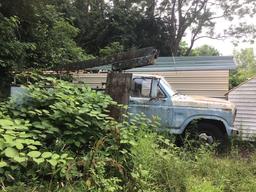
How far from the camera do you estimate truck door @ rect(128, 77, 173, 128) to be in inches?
354

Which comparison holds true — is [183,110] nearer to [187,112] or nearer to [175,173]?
[187,112]

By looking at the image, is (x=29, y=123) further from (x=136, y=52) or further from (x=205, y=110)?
(x=205, y=110)

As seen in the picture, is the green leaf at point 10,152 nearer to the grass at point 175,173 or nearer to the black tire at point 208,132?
the grass at point 175,173

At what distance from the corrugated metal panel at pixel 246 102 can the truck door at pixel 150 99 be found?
125 inches

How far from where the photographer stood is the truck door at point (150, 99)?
9.00m

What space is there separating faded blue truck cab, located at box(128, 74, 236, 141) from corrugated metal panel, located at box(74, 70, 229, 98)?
257 centimetres

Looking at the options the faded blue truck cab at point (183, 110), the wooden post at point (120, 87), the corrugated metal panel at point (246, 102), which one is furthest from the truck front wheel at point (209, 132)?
the wooden post at point (120, 87)

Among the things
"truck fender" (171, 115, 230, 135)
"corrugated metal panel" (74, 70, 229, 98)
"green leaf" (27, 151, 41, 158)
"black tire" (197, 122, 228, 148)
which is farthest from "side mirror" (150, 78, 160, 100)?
"green leaf" (27, 151, 41, 158)

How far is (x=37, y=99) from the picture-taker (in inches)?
174

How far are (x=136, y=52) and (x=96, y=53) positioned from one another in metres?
17.0

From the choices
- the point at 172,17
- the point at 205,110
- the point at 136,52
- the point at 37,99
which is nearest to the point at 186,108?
the point at 205,110

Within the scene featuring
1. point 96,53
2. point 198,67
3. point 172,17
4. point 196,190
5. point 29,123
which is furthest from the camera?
point 172,17

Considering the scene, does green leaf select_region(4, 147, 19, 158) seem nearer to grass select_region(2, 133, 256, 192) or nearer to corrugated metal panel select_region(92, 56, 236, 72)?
grass select_region(2, 133, 256, 192)

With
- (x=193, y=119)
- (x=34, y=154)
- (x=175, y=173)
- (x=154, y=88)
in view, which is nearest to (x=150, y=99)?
(x=154, y=88)
